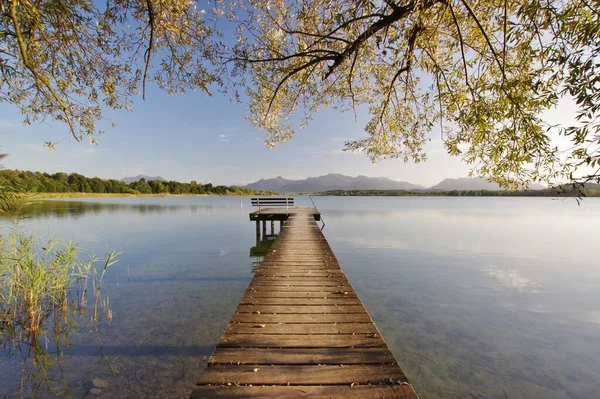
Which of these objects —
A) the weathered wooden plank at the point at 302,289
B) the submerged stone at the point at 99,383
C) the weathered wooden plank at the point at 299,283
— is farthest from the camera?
the weathered wooden plank at the point at 299,283

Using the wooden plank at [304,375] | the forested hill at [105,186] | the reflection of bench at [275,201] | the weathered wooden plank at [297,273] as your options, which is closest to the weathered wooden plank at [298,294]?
the weathered wooden plank at [297,273]

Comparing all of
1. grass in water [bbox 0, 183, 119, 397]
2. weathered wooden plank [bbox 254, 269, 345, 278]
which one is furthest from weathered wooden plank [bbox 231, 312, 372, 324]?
grass in water [bbox 0, 183, 119, 397]

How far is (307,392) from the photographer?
2453mm

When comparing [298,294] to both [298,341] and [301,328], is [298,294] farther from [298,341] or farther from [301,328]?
[298,341]

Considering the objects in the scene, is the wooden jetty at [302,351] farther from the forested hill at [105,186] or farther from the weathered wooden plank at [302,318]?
the forested hill at [105,186]

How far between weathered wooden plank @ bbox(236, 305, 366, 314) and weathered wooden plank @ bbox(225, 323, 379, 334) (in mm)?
467

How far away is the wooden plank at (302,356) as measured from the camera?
2.91 metres

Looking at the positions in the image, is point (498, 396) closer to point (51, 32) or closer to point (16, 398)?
point (16, 398)

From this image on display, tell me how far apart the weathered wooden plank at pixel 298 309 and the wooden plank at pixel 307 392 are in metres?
1.74

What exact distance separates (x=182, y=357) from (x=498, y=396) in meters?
5.80

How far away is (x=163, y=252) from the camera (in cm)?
1584

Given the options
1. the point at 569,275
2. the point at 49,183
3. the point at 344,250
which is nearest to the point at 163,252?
the point at 344,250

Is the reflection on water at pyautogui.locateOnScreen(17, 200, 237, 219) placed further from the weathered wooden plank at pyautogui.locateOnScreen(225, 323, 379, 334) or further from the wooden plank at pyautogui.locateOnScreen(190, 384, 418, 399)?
the wooden plank at pyautogui.locateOnScreen(190, 384, 418, 399)

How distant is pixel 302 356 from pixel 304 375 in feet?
1.08
